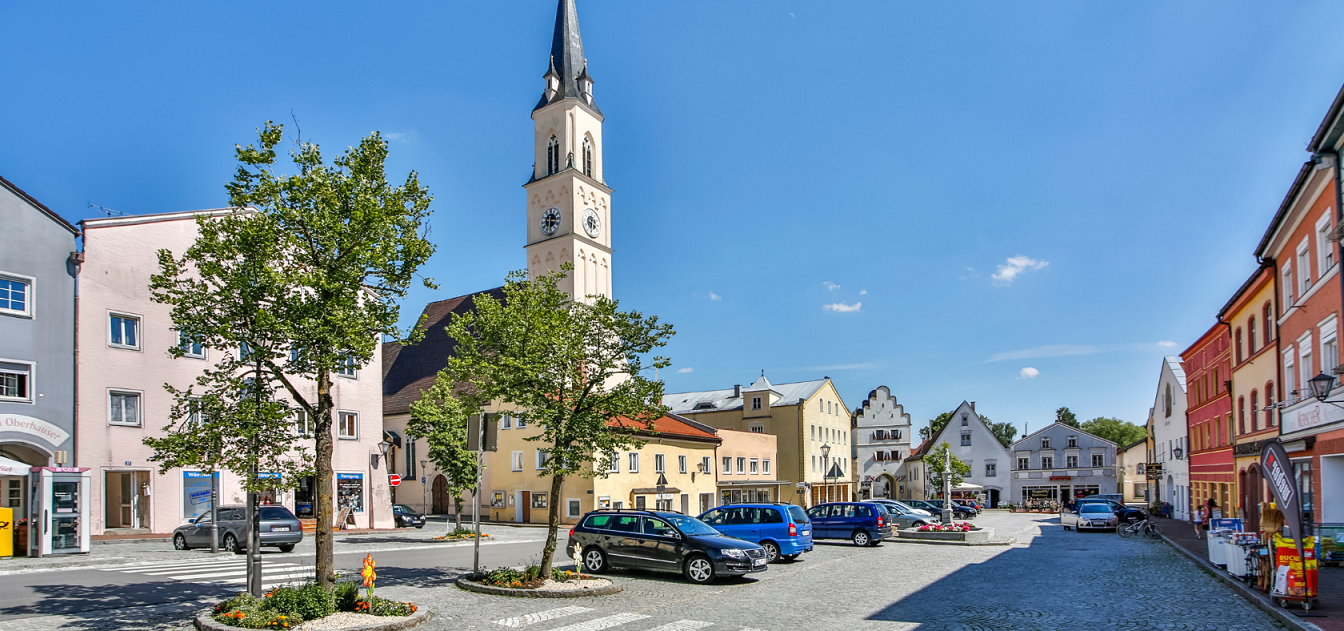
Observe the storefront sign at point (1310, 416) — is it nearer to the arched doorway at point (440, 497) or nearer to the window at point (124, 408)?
the window at point (124, 408)

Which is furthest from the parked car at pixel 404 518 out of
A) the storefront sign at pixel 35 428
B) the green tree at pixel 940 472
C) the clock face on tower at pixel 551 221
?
the green tree at pixel 940 472

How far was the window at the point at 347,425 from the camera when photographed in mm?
34969

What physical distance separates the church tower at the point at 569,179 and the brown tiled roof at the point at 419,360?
7.18 meters

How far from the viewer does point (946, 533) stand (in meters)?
30.6

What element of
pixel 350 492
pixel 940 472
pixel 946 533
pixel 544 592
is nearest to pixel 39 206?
pixel 350 492

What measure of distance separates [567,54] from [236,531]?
5023 centimetres

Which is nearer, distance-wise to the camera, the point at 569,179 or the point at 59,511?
the point at 59,511

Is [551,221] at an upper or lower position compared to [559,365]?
upper

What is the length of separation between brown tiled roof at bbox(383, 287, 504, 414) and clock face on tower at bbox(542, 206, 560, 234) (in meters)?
7.91

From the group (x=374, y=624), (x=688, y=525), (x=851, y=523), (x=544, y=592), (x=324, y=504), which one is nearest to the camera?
(x=374, y=624)

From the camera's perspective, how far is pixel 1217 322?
36906mm

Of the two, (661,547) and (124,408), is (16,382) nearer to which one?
(124,408)

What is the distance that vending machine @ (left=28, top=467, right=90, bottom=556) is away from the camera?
67.8ft

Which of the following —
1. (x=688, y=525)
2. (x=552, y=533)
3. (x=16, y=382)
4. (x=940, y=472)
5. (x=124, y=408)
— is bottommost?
(x=940, y=472)
